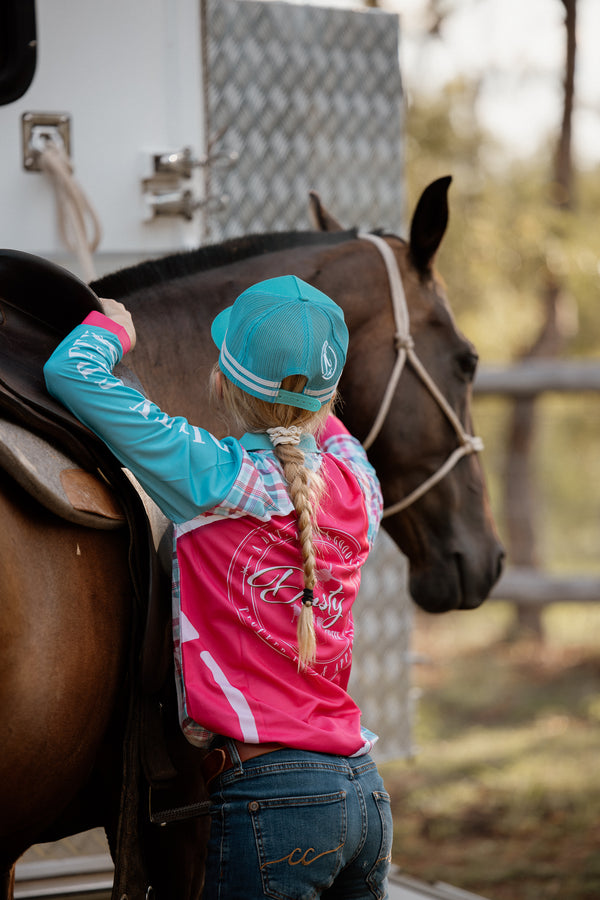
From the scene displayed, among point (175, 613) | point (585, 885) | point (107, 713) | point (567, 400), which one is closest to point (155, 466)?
point (175, 613)

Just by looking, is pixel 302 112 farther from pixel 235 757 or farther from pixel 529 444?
pixel 529 444

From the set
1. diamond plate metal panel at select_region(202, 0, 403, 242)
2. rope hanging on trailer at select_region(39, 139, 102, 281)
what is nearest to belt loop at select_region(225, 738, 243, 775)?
rope hanging on trailer at select_region(39, 139, 102, 281)

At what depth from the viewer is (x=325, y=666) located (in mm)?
1481

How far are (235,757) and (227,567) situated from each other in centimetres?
28

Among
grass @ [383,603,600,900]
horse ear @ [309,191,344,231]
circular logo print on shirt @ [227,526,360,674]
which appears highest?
horse ear @ [309,191,344,231]

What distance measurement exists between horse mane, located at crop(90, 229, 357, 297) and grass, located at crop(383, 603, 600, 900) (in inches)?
86.8

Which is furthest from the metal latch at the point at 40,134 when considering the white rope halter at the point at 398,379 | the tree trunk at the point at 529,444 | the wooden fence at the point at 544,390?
the tree trunk at the point at 529,444

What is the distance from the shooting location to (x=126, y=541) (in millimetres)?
1515

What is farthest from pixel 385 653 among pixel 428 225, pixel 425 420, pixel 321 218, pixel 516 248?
pixel 516 248

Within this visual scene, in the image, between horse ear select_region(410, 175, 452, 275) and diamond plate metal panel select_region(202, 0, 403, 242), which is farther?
diamond plate metal panel select_region(202, 0, 403, 242)

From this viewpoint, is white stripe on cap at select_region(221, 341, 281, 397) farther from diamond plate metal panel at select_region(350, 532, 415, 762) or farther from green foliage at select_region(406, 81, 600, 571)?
green foliage at select_region(406, 81, 600, 571)

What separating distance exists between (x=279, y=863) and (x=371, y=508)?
60 centimetres

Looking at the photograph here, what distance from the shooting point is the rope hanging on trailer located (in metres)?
2.40

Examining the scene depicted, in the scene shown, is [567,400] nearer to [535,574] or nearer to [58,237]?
[535,574]
